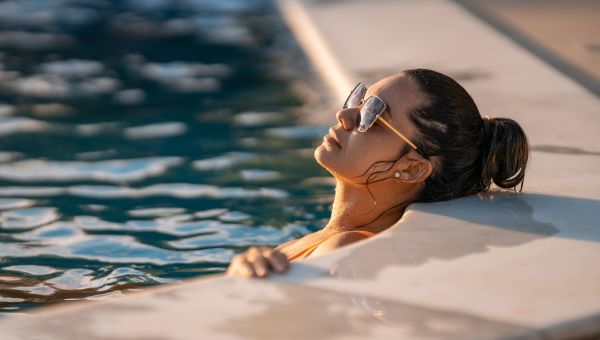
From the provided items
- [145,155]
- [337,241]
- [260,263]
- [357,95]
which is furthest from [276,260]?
[145,155]

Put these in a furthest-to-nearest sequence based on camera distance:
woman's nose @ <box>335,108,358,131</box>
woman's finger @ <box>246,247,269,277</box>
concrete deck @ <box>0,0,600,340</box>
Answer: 1. woman's nose @ <box>335,108,358,131</box>
2. woman's finger @ <box>246,247,269,277</box>
3. concrete deck @ <box>0,0,600,340</box>

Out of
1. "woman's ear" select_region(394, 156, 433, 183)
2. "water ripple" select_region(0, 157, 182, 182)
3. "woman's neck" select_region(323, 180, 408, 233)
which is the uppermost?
"water ripple" select_region(0, 157, 182, 182)

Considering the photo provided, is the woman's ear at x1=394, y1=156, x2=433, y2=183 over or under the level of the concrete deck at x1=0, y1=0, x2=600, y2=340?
over

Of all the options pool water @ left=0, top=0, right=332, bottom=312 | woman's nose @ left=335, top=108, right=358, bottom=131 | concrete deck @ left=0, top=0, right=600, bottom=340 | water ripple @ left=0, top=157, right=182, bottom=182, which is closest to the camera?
concrete deck @ left=0, top=0, right=600, bottom=340

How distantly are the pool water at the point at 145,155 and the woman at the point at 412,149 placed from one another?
0.96 metres

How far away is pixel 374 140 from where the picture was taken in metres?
3.82

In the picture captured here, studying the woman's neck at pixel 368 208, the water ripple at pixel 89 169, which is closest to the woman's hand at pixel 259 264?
the woman's neck at pixel 368 208

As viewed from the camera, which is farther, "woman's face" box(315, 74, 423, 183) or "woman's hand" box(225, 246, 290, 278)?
"woman's face" box(315, 74, 423, 183)

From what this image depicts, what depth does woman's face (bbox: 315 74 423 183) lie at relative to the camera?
3783 millimetres

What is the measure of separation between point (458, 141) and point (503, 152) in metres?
0.15

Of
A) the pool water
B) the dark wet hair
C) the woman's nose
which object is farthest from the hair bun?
the pool water

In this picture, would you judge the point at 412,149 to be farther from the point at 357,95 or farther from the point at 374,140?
the point at 357,95

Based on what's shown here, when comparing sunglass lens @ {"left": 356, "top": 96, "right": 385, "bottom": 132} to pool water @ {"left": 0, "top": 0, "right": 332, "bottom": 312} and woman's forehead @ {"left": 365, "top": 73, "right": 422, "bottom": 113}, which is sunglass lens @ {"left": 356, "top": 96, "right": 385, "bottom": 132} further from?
pool water @ {"left": 0, "top": 0, "right": 332, "bottom": 312}

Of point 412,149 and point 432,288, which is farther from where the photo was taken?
point 412,149
